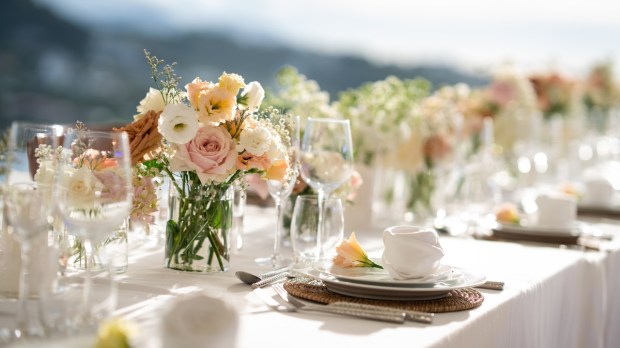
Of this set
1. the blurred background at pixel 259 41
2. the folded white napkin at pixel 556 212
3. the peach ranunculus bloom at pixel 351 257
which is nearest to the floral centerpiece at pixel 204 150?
the peach ranunculus bloom at pixel 351 257

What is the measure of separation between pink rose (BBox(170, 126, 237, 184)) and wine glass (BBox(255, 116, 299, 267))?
217mm

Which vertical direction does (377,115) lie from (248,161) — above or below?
above

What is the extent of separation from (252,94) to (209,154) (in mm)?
149

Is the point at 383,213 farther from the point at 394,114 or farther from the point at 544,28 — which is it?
the point at 544,28

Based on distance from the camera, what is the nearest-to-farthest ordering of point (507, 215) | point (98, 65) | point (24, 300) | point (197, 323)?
point (197, 323) < point (24, 300) < point (507, 215) < point (98, 65)

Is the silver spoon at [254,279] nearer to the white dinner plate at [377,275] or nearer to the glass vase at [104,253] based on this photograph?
the white dinner plate at [377,275]

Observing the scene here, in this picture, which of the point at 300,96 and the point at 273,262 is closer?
the point at 273,262

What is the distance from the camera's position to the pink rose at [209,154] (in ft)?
5.08

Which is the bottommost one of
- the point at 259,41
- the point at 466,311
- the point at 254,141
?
the point at 466,311

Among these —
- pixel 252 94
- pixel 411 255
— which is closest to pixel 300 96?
pixel 252 94

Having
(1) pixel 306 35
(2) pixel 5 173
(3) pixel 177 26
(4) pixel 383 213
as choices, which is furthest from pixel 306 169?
(1) pixel 306 35

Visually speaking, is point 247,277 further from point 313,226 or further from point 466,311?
point 466,311

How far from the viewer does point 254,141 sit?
1565 mm

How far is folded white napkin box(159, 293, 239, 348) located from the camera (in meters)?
0.91
